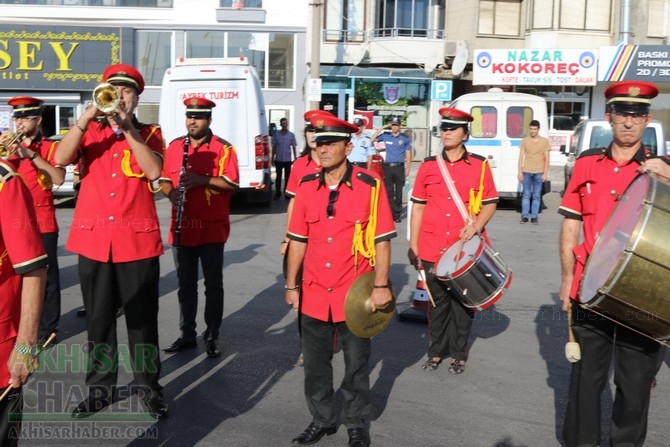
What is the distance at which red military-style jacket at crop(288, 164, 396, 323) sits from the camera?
16.5 feet

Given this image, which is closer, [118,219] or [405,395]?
[118,219]

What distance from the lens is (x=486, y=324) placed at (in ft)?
27.2

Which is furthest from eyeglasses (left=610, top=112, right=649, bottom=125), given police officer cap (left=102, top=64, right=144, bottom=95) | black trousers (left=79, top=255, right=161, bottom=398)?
black trousers (left=79, top=255, right=161, bottom=398)

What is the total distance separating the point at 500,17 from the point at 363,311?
29.7 metres

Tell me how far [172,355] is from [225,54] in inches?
1000

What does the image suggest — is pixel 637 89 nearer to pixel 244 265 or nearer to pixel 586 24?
pixel 244 265

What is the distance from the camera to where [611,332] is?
179 inches

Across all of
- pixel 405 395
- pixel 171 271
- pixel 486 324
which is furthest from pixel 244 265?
pixel 405 395

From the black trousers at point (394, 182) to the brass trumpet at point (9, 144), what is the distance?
1197cm

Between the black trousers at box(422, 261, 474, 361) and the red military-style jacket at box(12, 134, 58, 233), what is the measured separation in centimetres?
320

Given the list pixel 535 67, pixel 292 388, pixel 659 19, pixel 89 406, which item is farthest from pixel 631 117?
pixel 659 19

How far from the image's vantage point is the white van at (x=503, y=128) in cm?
1783

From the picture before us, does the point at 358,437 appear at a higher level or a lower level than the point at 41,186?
lower

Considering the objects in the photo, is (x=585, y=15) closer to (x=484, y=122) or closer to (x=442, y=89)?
(x=442, y=89)
